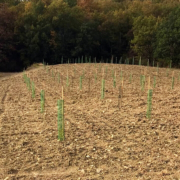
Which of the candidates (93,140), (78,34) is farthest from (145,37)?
(93,140)

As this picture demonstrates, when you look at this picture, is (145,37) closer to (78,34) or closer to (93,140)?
(78,34)

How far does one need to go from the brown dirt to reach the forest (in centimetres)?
1601

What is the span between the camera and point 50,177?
2.71 meters

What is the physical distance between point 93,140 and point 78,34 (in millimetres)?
22266

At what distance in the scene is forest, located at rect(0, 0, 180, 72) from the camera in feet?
68.9

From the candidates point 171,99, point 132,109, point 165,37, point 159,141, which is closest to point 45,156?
point 159,141

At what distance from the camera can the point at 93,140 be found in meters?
3.66

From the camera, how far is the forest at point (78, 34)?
21.0 metres

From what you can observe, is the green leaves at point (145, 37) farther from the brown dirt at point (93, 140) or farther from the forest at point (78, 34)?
the brown dirt at point (93, 140)

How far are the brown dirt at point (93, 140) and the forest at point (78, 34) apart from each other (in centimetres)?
1601

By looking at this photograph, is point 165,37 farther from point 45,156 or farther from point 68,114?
point 45,156

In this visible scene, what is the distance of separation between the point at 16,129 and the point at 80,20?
23905mm

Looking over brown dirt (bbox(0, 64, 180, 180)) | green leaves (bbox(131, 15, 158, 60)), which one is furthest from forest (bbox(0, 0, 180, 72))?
brown dirt (bbox(0, 64, 180, 180))

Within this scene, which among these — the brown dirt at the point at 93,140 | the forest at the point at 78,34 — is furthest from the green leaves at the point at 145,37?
the brown dirt at the point at 93,140
